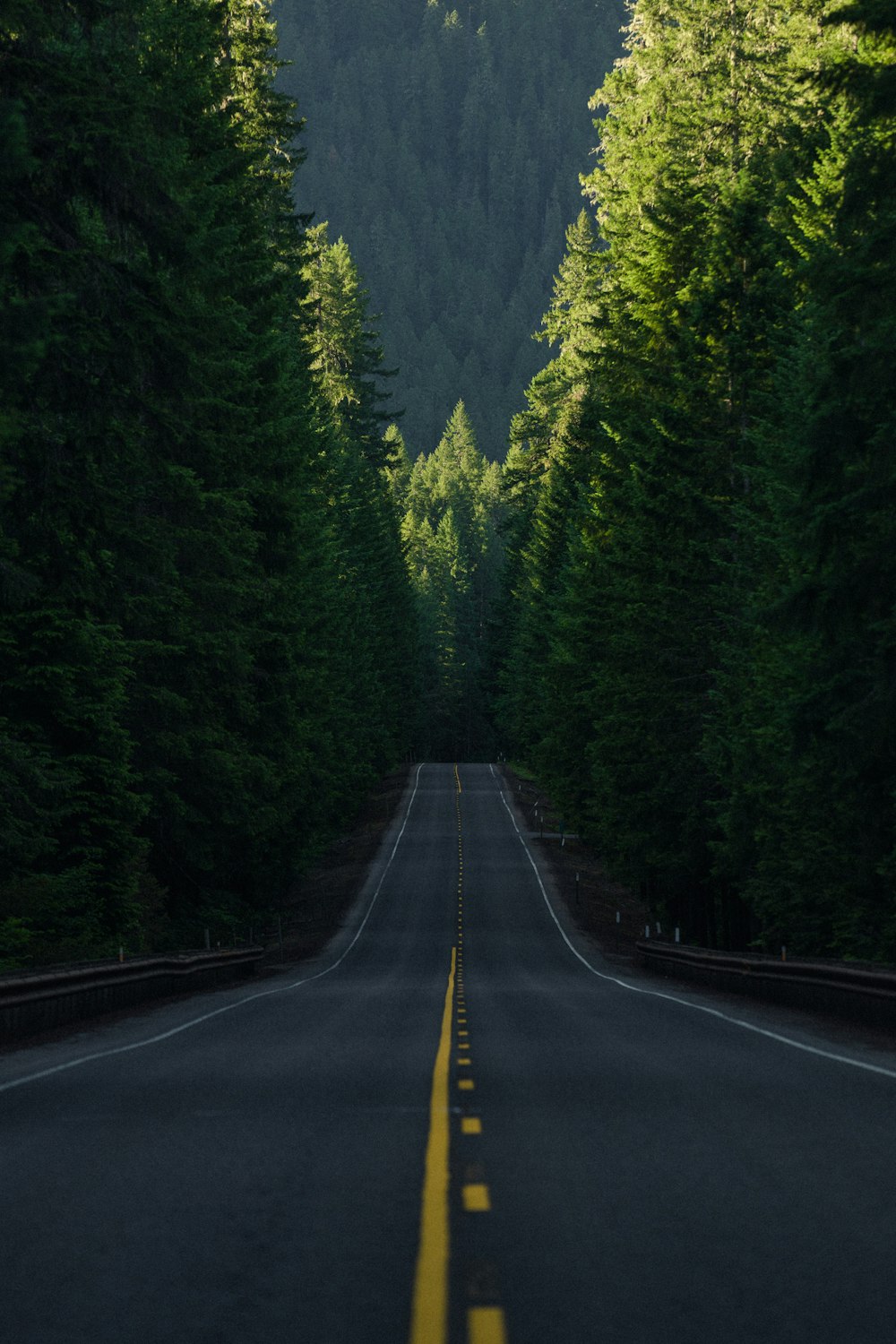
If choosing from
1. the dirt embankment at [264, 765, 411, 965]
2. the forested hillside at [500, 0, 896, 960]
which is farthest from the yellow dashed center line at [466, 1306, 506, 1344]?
the dirt embankment at [264, 765, 411, 965]

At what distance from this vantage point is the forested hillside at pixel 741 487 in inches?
828

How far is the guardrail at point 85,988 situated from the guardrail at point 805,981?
997 cm

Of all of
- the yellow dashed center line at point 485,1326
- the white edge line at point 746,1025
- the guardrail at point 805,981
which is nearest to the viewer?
the yellow dashed center line at point 485,1326

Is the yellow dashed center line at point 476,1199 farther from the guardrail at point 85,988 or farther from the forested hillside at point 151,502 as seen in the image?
the guardrail at point 85,988

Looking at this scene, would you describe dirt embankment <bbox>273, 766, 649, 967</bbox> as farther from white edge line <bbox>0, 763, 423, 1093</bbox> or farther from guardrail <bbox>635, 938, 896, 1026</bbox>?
guardrail <bbox>635, 938, 896, 1026</bbox>

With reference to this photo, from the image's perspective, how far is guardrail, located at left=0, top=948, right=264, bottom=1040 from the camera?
58.1 feet

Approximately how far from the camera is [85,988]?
20.5m

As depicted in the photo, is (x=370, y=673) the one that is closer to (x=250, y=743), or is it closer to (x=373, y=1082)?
(x=250, y=743)

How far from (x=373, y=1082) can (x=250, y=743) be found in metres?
25.8

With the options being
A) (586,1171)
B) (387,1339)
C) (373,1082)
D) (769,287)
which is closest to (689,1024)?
(373,1082)

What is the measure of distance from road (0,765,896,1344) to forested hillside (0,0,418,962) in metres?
6.39

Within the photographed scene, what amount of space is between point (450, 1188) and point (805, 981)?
15.4m

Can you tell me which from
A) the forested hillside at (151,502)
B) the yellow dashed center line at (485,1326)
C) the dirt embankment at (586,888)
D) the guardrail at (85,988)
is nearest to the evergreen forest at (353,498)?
the forested hillside at (151,502)

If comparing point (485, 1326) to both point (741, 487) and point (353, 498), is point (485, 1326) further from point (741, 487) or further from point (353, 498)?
point (353, 498)
